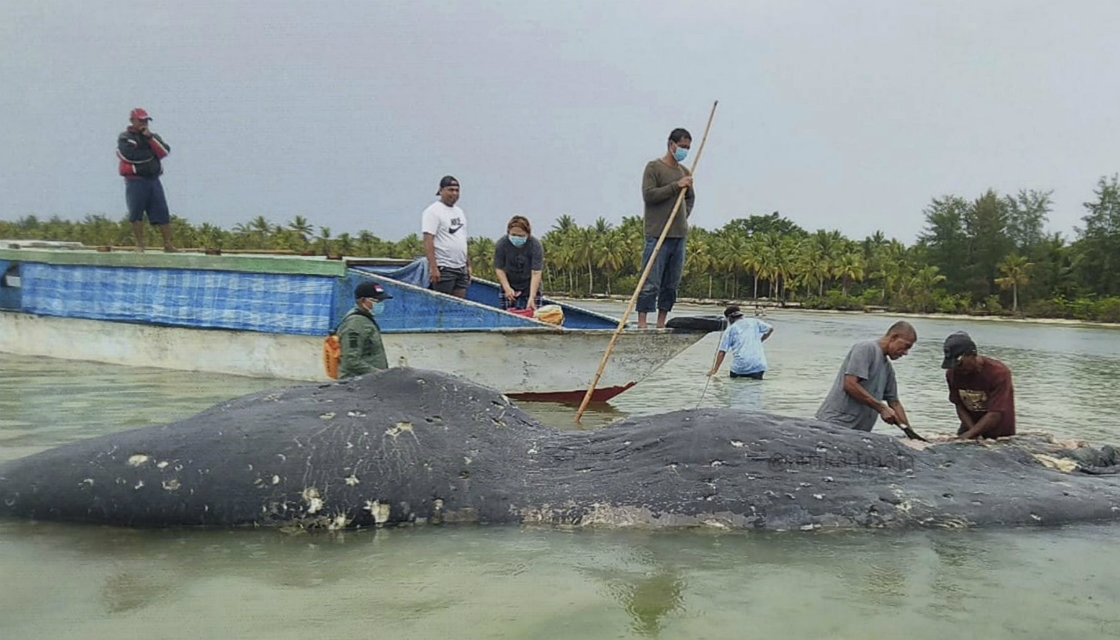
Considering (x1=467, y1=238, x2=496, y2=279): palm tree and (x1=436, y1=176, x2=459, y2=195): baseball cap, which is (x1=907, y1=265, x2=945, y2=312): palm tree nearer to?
(x1=467, y1=238, x2=496, y2=279): palm tree

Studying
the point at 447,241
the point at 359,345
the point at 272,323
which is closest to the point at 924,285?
the point at 447,241

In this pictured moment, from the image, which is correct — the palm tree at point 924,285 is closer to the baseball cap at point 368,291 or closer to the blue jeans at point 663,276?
the blue jeans at point 663,276

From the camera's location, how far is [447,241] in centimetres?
1030

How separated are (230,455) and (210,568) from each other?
669 millimetres

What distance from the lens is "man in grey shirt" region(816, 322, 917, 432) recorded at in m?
6.65

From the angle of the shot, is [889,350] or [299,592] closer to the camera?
[299,592]

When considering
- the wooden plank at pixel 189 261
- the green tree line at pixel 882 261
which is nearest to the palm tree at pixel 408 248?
the green tree line at pixel 882 261

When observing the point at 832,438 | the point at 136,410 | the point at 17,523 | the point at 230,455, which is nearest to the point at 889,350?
the point at 832,438

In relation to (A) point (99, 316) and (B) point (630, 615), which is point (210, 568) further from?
(A) point (99, 316)

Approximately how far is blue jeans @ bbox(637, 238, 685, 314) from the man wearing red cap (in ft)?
20.6

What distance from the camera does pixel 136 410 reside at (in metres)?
8.09

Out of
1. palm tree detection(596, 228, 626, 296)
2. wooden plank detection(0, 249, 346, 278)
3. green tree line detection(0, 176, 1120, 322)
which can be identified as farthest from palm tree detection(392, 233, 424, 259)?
wooden plank detection(0, 249, 346, 278)

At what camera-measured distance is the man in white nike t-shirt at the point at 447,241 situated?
998 centimetres

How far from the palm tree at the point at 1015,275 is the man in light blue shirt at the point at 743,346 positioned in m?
63.5
